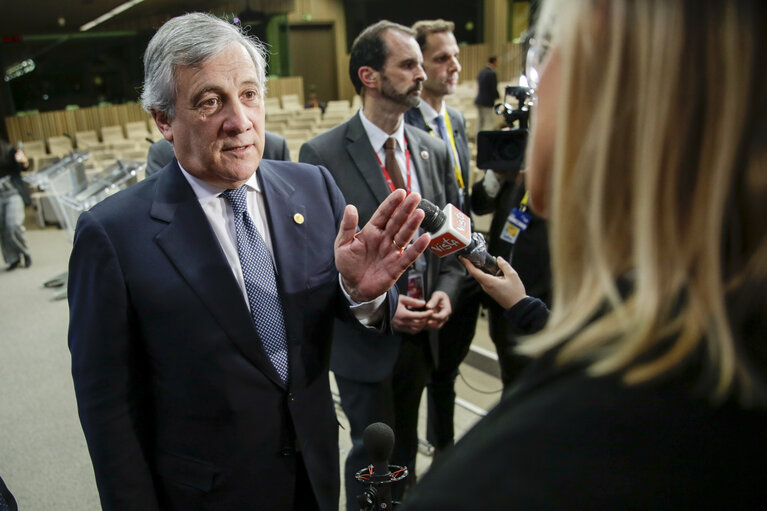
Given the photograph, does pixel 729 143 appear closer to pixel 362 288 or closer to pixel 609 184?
→ pixel 609 184

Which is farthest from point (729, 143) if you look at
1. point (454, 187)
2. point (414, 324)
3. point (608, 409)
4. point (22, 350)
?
point (22, 350)

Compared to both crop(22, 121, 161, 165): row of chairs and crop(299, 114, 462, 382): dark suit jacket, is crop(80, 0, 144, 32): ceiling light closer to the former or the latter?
crop(22, 121, 161, 165): row of chairs

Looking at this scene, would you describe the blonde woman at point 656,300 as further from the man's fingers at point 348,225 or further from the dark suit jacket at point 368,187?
the dark suit jacket at point 368,187

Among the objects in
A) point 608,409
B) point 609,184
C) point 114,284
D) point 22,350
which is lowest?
point 22,350

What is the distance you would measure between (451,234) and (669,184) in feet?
3.04

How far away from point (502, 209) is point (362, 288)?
1256mm

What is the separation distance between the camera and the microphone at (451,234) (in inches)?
54.1

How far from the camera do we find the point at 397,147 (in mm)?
2254

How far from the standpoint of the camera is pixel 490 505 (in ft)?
1.38

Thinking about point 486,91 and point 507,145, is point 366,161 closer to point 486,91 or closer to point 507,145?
point 507,145

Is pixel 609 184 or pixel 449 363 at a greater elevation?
pixel 609 184

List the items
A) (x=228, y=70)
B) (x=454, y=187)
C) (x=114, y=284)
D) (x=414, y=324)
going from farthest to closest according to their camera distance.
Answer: (x=454, y=187)
(x=414, y=324)
(x=228, y=70)
(x=114, y=284)

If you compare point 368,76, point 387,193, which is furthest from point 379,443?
point 368,76

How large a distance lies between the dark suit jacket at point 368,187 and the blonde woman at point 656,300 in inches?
63.2
